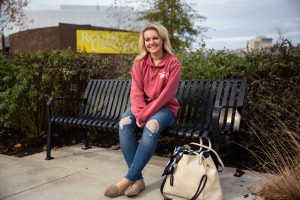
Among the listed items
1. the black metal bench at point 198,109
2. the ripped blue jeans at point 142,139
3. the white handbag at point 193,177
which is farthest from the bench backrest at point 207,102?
the white handbag at point 193,177

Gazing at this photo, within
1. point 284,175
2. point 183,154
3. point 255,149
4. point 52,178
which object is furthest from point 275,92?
point 52,178

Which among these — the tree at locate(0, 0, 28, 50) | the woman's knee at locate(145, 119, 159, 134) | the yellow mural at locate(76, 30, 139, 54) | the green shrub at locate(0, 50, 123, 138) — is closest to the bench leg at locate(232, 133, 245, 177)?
the woman's knee at locate(145, 119, 159, 134)

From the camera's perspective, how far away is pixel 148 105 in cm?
357

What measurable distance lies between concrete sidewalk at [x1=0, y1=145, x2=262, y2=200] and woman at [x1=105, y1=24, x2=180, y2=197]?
262 millimetres

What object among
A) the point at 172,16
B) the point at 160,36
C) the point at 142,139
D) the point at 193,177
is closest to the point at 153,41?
the point at 160,36

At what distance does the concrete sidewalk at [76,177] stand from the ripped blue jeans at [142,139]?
0.30 metres

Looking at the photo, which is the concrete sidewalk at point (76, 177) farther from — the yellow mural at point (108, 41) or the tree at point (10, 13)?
the yellow mural at point (108, 41)

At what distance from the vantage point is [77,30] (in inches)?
826

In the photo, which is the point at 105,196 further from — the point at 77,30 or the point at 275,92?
the point at 77,30

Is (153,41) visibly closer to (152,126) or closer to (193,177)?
(152,126)

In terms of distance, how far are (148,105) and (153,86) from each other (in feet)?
0.88

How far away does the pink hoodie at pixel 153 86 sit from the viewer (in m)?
3.53

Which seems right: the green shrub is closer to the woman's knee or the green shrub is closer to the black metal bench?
the black metal bench

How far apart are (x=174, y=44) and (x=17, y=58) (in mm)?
12573
